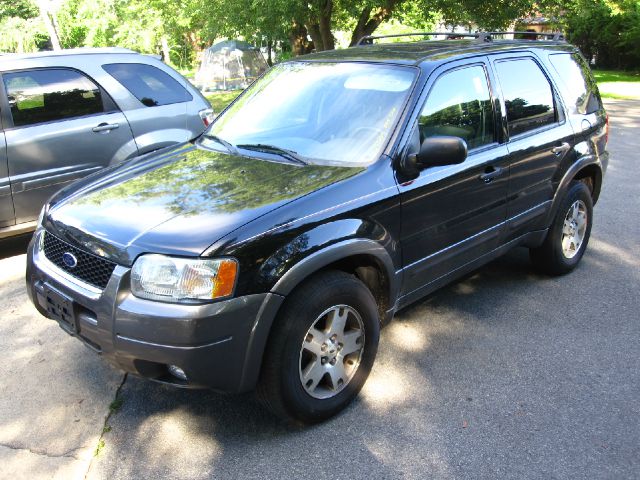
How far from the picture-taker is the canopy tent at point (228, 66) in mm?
Answer: 22328

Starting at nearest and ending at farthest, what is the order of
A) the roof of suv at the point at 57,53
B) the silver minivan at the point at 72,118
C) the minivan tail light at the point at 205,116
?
the silver minivan at the point at 72,118
the roof of suv at the point at 57,53
the minivan tail light at the point at 205,116

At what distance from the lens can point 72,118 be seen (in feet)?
18.9

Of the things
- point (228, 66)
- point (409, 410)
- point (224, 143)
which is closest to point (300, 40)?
point (228, 66)

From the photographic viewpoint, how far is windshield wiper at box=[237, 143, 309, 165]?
3.48m

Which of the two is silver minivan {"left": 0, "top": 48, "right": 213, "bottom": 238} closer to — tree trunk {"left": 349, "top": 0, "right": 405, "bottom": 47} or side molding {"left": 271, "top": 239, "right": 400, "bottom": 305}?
side molding {"left": 271, "top": 239, "right": 400, "bottom": 305}

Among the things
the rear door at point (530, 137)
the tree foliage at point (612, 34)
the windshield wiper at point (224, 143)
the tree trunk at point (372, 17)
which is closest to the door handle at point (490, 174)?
the rear door at point (530, 137)

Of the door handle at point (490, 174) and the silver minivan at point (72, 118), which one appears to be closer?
the door handle at point (490, 174)

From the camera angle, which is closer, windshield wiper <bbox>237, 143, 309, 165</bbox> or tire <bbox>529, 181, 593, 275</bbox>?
windshield wiper <bbox>237, 143, 309, 165</bbox>

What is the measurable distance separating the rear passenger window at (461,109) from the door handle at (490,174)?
18cm

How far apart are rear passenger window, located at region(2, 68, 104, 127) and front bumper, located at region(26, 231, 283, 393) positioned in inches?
132

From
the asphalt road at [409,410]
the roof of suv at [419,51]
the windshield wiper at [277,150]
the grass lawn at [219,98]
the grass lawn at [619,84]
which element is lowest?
the grass lawn at [219,98]

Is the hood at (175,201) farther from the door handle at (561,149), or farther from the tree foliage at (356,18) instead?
the tree foliage at (356,18)

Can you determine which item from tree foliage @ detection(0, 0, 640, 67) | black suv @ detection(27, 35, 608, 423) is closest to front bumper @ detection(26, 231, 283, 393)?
black suv @ detection(27, 35, 608, 423)

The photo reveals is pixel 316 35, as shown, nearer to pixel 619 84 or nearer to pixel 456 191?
pixel 619 84
